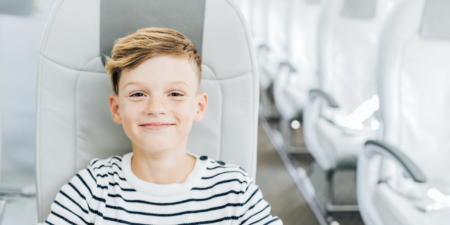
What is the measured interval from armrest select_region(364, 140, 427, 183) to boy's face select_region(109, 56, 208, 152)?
23.5 inches

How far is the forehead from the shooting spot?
73 cm

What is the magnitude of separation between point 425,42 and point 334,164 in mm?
597

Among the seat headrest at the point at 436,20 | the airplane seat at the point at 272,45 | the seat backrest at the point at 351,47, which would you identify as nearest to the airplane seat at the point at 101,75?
the seat headrest at the point at 436,20

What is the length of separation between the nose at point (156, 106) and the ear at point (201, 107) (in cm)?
11

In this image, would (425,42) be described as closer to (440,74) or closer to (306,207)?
(440,74)

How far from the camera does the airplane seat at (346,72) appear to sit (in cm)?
163

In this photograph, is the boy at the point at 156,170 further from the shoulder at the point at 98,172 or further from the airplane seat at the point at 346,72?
the airplane seat at the point at 346,72

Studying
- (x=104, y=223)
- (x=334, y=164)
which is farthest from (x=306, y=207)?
(x=104, y=223)

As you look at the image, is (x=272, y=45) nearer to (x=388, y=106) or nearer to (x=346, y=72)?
(x=346, y=72)

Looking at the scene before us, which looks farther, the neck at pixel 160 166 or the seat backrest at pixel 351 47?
the seat backrest at pixel 351 47

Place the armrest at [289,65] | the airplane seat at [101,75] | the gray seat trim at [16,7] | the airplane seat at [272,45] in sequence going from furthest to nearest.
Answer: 1. the airplane seat at [272,45]
2. the armrest at [289,65]
3. the gray seat trim at [16,7]
4. the airplane seat at [101,75]

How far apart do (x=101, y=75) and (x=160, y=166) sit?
0.85 ft

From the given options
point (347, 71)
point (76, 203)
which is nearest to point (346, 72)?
point (347, 71)

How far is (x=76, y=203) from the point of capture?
754 mm
